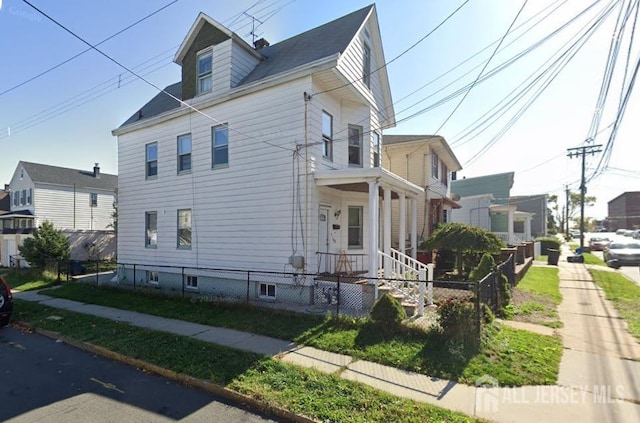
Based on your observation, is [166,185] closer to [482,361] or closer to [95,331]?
[95,331]

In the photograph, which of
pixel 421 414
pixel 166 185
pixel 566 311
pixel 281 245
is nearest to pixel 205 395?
pixel 421 414

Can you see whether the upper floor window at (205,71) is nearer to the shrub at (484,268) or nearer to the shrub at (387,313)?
the shrub at (387,313)

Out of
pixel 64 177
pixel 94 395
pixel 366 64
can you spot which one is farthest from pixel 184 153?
pixel 64 177

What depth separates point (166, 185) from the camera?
13039mm

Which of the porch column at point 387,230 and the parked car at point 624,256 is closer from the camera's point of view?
the porch column at point 387,230

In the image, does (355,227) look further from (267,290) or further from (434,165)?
(434,165)

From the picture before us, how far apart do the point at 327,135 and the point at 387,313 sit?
6.20 m

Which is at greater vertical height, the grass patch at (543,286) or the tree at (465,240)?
the tree at (465,240)

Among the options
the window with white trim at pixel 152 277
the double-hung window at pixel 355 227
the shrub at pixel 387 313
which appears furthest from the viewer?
the window with white trim at pixel 152 277

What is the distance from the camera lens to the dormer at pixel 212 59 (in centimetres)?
1152

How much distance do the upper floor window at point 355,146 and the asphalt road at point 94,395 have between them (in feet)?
29.3

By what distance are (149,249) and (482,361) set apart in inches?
497

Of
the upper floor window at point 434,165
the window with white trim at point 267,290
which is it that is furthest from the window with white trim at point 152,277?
the upper floor window at point 434,165

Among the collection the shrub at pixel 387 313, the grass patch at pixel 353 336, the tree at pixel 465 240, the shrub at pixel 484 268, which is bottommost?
the grass patch at pixel 353 336
